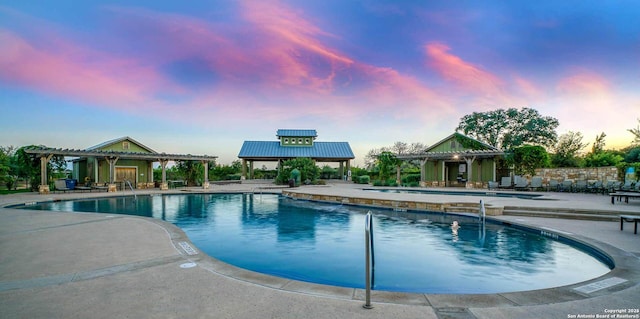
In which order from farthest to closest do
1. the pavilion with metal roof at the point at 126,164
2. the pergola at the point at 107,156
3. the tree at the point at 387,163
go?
the tree at the point at 387,163
the pavilion with metal roof at the point at 126,164
the pergola at the point at 107,156

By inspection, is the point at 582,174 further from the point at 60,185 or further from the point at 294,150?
the point at 60,185

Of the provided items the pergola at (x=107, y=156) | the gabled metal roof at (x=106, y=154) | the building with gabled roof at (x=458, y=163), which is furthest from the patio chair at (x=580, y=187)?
the gabled metal roof at (x=106, y=154)

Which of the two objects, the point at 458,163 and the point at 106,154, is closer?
the point at 106,154

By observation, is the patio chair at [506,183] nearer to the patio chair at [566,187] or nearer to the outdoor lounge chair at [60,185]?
the patio chair at [566,187]

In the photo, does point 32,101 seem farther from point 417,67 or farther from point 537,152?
point 537,152

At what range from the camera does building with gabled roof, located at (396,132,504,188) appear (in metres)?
22.1

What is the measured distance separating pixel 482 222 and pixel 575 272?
4220 millimetres

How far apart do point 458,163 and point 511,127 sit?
1132 centimetres

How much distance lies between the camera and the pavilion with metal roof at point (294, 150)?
30.4 meters

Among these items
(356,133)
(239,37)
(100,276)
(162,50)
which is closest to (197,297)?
(100,276)

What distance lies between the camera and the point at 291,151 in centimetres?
3123

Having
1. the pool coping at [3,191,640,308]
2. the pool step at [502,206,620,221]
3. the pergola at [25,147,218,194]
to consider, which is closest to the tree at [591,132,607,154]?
the pool step at [502,206,620,221]

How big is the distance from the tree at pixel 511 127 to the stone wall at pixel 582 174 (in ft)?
31.2

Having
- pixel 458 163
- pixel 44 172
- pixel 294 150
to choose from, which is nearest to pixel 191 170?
pixel 44 172
